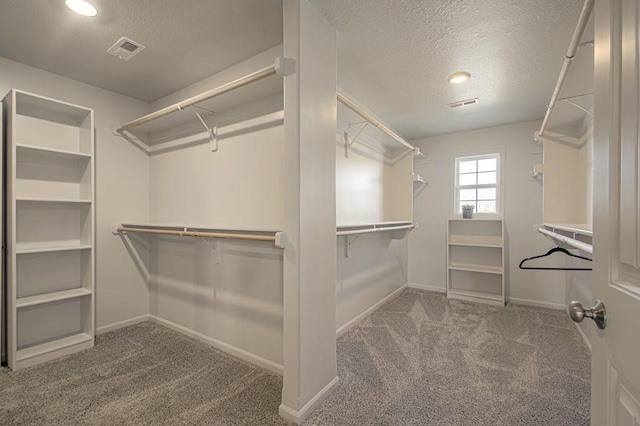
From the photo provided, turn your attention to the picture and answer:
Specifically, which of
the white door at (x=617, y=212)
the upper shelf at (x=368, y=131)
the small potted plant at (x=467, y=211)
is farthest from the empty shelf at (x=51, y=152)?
the small potted plant at (x=467, y=211)

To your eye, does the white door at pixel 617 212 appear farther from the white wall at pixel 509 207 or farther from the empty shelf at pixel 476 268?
the white wall at pixel 509 207

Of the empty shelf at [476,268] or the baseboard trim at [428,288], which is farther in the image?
the baseboard trim at [428,288]

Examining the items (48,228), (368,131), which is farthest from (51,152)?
(368,131)

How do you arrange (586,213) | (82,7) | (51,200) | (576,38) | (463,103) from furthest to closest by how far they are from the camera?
(463,103), (586,213), (51,200), (82,7), (576,38)

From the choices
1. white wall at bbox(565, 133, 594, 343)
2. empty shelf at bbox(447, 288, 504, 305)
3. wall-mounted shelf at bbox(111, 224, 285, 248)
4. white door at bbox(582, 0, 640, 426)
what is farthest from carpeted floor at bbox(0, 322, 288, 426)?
empty shelf at bbox(447, 288, 504, 305)

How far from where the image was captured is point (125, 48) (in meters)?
2.11

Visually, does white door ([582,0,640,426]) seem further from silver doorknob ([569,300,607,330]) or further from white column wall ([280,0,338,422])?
white column wall ([280,0,338,422])

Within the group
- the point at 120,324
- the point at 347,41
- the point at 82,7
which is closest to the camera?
the point at 82,7

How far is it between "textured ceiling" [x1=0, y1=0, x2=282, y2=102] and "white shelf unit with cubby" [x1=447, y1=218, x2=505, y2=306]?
11.1ft

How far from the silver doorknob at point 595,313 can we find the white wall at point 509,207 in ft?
11.7

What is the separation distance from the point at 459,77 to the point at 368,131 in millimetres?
1022

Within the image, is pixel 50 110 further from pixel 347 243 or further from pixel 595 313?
pixel 595 313

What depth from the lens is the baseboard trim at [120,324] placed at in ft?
8.98

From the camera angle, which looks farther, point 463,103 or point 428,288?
point 428,288
